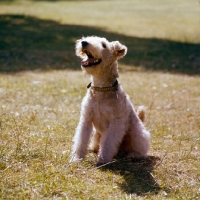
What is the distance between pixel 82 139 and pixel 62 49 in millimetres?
9189

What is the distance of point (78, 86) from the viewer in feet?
30.7

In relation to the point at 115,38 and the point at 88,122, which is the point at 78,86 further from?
the point at 115,38

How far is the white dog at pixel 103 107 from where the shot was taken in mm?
4965

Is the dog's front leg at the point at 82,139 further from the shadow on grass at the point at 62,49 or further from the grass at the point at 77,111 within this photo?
the shadow on grass at the point at 62,49

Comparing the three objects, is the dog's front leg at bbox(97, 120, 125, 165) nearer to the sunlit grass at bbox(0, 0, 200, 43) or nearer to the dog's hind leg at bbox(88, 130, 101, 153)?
the dog's hind leg at bbox(88, 130, 101, 153)

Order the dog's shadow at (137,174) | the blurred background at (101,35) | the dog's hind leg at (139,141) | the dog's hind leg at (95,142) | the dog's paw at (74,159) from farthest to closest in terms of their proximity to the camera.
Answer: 1. the blurred background at (101,35)
2. the dog's hind leg at (95,142)
3. the dog's hind leg at (139,141)
4. the dog's paw at (74,159)
5. the dog's shadow at (137,174)

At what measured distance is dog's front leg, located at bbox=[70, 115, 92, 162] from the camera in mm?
4969

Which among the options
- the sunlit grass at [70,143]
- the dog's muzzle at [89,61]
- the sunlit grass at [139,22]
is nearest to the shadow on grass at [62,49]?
the sunlit grass at [139,22]

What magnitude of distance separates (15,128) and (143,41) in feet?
34.7

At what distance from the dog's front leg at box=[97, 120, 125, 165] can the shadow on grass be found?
5.84 m

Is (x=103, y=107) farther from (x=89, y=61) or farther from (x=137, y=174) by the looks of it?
(x=137, y=174)

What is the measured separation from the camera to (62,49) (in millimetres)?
13914

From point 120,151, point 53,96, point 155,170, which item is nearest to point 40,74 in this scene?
point 53,96

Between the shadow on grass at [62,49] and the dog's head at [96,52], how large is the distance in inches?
221
